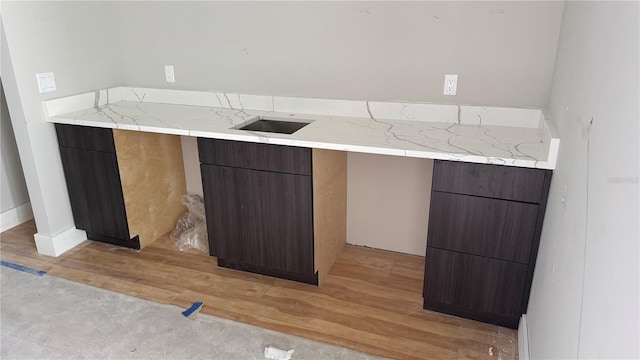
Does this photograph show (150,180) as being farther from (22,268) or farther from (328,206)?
(328,206)

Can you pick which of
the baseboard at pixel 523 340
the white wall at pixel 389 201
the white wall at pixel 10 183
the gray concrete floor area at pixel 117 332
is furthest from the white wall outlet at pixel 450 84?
the white wall at pixel 10 183

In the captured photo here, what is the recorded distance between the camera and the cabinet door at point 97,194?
2676 mm

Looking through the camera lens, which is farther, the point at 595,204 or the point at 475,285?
the point at 475,285

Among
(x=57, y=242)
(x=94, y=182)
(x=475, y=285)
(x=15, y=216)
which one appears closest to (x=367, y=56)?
(x=475, y=285)

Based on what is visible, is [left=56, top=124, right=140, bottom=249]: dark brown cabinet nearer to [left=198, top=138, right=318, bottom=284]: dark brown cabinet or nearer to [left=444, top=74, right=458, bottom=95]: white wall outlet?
[left=198, top=138, right=318, bottom=284]: dark brown cabinet

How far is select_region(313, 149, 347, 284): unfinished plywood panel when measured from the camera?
7.53 feet

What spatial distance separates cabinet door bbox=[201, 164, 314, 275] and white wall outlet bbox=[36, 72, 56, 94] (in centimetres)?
109

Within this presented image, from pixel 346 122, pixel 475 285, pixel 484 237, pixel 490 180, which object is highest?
pixel 346 122

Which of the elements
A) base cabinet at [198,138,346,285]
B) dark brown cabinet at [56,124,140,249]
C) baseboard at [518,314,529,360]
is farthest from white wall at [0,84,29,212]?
baseboard at [518,314,529,360]

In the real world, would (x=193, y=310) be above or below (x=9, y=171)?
below

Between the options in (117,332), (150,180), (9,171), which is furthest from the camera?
(9,171)

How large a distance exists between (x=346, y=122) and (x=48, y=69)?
5.80 feet

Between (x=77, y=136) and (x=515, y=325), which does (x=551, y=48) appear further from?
(x=77, y=136)

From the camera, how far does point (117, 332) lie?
7.05 ft
